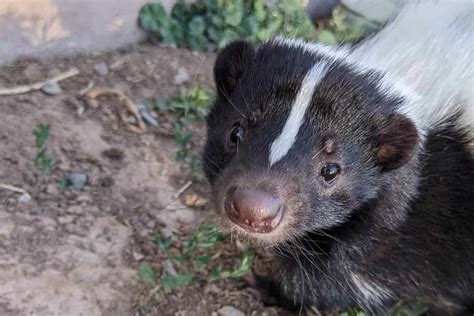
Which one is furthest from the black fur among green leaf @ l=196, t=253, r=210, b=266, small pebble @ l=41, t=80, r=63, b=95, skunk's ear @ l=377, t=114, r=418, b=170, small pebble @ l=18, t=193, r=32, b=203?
small pebble @ l=41, t=80, r=63, b=95

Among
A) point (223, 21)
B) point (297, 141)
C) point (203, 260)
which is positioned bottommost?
point (203, 260)

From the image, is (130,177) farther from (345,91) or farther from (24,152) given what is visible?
(345,91)

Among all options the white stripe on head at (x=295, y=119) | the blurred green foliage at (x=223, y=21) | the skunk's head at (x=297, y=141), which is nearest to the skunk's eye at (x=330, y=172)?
the skunk's head at (x=297, y=141)

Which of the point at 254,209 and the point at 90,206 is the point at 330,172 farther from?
the point at 90,206

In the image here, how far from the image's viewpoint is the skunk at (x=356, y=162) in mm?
3283

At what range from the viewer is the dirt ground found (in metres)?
3.85

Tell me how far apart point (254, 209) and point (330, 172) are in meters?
0.48

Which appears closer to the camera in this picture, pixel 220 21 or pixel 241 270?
pixel 241 270

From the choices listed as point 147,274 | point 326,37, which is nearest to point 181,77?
point 326,37

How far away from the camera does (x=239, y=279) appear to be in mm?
4328

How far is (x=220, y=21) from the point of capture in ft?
18.0

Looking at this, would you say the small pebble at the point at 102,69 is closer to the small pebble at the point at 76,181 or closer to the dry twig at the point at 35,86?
the dry twig at the point at 35,86

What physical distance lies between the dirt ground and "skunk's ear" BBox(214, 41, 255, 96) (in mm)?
931

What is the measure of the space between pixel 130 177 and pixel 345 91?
1.54m
